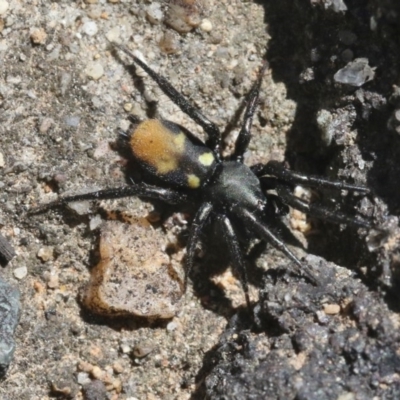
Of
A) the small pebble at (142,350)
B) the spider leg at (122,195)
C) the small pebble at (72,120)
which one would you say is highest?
the small pebble at (72,120)

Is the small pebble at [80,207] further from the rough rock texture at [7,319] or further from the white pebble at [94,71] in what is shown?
the white pebble at [94,71]

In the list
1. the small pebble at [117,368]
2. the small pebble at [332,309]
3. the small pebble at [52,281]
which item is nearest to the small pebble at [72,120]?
the small pebble at [52,281]

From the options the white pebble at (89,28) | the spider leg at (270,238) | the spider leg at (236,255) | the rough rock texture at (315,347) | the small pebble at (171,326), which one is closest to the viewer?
the rough rock texture at (315,347)

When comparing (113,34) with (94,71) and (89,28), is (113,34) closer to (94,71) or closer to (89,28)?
(89,28)

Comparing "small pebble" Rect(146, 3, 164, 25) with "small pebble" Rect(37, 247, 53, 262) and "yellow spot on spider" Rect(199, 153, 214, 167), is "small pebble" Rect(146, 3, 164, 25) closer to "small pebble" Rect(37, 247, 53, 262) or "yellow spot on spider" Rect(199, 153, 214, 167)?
"yellow spot on spider" Rect(199, 153, 214, 167)

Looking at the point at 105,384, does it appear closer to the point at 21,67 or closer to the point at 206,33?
the point at 21,67

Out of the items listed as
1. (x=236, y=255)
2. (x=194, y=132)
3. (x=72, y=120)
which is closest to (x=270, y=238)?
(x=236, y=255)
